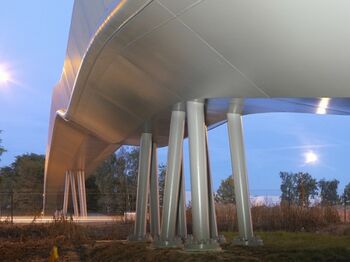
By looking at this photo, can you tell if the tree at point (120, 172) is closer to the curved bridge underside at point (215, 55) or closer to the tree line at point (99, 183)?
the tree line at point (99, 183)

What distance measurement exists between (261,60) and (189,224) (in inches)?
514

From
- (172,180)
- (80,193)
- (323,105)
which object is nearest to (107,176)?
(80,193)

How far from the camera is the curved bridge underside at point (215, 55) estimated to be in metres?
7.91

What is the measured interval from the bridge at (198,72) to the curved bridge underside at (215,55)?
0.07 ft

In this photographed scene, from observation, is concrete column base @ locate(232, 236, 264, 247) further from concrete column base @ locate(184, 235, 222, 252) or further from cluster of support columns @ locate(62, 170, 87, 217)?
cluster of support columns @ locate(62, 170, 87, 217)

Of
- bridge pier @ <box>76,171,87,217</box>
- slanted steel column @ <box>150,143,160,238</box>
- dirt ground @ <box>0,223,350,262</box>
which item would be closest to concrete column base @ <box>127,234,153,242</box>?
slanted steel column @ <box>150,143,160,238</box>

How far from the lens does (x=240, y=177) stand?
44.3ft

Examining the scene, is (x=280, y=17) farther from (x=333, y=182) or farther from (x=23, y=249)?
(x=333, y=182)

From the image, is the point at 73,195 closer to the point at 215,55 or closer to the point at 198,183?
the point at 198,183

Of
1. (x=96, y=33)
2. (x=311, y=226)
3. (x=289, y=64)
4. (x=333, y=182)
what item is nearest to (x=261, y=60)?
(x=289, y=64)

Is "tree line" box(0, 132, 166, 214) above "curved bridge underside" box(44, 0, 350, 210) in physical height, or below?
above

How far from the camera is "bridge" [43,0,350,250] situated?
8062mm

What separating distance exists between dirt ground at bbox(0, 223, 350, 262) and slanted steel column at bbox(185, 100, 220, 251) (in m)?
0.48

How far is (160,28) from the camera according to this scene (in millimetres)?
9156
